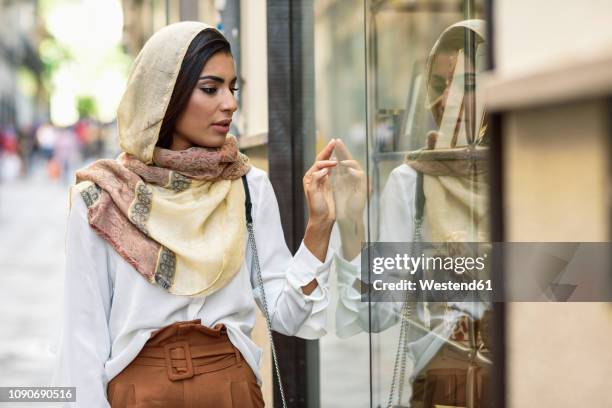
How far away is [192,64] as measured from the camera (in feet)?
8.78

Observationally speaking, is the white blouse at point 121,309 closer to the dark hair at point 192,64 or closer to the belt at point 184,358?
the belt at point 184,358

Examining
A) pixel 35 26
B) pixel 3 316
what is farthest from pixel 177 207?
pixel 35 26

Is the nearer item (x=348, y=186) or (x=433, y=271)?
(x=433, y=271)

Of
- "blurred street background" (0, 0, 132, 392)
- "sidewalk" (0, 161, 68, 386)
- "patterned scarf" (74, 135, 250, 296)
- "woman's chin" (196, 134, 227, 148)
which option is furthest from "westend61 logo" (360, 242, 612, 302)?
"blurred street background" (0, 0, 132, 392)

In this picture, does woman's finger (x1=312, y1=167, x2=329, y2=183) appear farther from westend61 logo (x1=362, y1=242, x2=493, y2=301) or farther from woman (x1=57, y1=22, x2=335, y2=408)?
westend61 logo (x1=362, y1=242, x2=493, y2=301)

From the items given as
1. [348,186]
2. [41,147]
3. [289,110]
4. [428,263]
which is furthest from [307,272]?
[41,147]

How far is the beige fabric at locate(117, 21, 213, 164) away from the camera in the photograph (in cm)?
266

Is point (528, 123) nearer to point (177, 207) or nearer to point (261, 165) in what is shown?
point (177, 207)

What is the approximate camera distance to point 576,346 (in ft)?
5.39

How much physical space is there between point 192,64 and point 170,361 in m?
0.78

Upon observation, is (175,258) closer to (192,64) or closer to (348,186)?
(192,64)

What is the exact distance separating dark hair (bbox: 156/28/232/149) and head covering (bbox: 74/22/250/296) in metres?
0.02

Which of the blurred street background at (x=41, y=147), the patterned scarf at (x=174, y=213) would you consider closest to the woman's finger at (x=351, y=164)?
the patterned scarf at (x=174, y=213)

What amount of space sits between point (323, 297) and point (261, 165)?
192 centimetres
